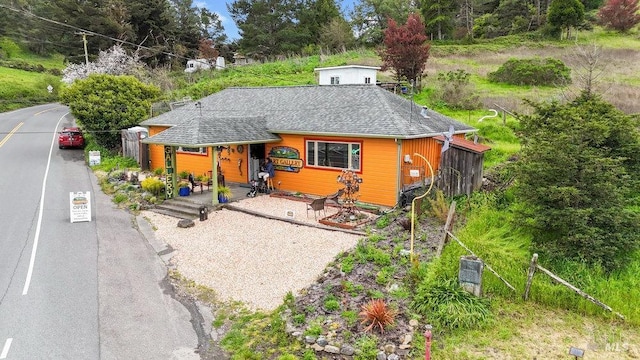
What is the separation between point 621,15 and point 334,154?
167ft

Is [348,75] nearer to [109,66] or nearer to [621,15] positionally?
[109,66]

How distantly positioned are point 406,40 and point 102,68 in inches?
1110

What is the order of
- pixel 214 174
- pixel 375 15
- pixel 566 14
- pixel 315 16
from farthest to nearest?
pixel 375 15 → pixel 315 16 → pixel 566 14 → pixel 214 174

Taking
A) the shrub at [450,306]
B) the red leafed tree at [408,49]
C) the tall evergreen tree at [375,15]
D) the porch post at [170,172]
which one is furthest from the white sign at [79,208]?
the tall evergreen tree at [375,15]

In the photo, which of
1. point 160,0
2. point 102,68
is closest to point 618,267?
point 102,68

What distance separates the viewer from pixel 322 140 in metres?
16.0

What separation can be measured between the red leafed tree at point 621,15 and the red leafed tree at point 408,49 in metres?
35.1

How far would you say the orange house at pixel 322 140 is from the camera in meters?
14.5

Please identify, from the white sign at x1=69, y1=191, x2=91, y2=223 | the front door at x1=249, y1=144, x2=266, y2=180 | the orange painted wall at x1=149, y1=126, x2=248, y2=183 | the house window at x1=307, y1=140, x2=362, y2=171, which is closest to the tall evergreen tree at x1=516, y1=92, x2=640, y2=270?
the house window at x1=307, y1=140, x2=362, y2=171

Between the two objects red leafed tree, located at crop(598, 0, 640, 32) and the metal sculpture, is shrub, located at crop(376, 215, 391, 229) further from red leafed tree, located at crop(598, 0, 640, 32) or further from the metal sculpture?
red leafed tree, located at crop(598, 0, 640, 32)

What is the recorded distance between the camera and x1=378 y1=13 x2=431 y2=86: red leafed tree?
2744 cm

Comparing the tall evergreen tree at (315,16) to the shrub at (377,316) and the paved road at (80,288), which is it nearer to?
the paved road at (80,288)

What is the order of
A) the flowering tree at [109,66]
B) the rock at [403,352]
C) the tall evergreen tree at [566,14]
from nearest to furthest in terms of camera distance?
the rock at [403,352], the flowering tree at [109,66], the tall evergreen tree at [566,14]

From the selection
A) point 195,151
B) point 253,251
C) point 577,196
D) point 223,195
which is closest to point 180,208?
point 223,195
